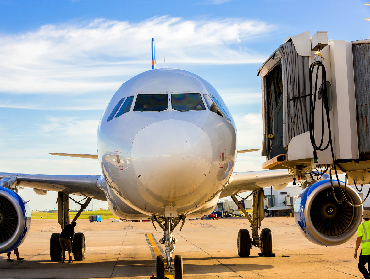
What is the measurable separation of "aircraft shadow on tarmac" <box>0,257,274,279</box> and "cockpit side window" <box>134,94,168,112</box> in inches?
164

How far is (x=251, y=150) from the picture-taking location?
1476 centimetres

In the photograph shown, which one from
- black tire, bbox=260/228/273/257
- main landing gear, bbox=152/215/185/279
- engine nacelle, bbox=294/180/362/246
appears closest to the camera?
main landing gear, bbox=152/215/185/279

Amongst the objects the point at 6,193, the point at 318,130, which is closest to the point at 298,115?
the point at 318,130

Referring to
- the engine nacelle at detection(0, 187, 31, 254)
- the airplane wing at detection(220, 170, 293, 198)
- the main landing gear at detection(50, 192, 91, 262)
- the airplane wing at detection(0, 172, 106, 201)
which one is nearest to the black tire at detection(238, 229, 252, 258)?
the airplane wing at detection(220, 170, 293, 198)

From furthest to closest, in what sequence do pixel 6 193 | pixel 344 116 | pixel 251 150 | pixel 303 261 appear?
pixel 251 150 < pixel 303 261 < pixel 6 193 < pixel 344 116

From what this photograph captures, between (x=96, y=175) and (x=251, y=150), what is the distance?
4.91 meters

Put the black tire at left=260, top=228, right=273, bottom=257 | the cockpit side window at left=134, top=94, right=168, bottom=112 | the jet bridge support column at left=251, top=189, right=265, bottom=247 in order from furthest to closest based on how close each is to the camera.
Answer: the jet bridge support column at left=251, top=189, right=265, bottom=247 < the black tire at left=260, top=228, right=273, bottom=257 < the cockpit side window at left=134, top=94, right=168, bottom=112

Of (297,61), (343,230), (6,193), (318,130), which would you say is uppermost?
(297,61)

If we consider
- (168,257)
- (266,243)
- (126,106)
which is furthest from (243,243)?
(126,106)

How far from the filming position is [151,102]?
8391 millimetres

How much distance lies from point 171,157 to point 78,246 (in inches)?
326

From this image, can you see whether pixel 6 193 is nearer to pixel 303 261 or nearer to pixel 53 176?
pixel 53 176

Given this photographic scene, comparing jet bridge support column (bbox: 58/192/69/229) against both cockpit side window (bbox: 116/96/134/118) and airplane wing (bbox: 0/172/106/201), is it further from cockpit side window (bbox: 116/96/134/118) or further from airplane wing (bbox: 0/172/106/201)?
cockpit side window (bbox: 116/96/134/118)

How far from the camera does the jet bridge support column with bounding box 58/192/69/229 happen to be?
582 inches
